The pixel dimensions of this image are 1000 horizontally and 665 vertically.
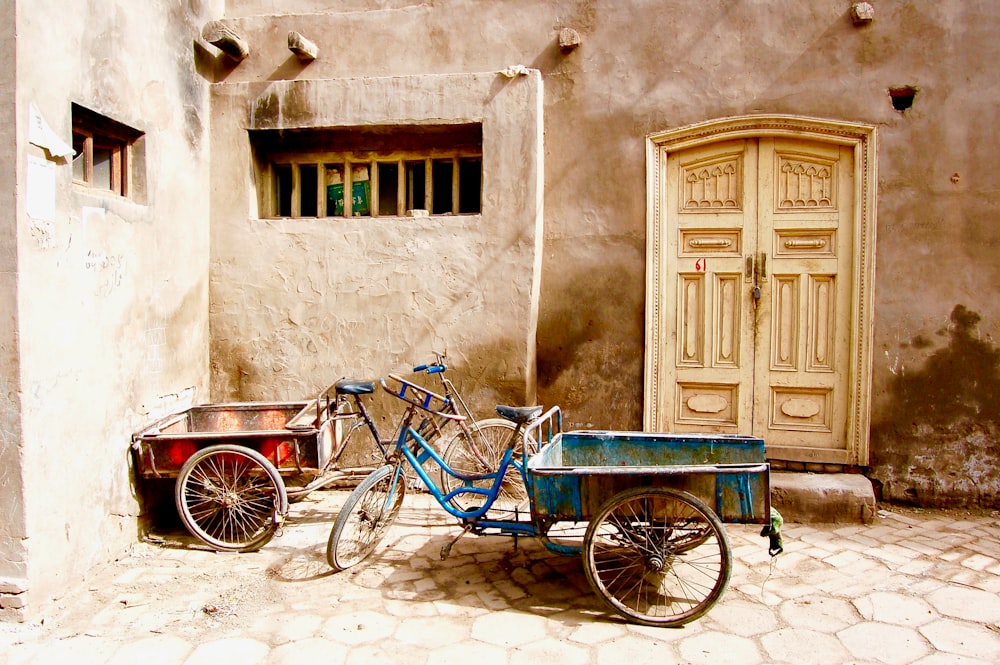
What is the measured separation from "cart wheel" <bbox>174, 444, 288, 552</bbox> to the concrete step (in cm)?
363

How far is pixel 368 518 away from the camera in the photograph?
4574 millimetres

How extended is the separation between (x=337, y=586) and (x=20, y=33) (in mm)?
3575

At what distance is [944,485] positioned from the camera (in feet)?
18.3

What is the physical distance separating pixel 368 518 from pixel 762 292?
11.6 feet

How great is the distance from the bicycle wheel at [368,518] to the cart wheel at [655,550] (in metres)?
1.39

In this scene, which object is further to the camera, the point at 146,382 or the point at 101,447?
the point at 146,382

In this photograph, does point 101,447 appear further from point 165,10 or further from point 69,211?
point 165,10

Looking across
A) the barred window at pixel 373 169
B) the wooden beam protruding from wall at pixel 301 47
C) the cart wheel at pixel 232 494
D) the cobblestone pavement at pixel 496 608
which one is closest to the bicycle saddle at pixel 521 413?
the cobblestone pavement at pixel 496 608

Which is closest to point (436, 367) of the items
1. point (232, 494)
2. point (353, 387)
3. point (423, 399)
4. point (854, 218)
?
point (423, 399)

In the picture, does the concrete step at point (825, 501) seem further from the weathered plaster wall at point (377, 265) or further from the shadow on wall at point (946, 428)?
the weathered plaster wall at point (377, 265)

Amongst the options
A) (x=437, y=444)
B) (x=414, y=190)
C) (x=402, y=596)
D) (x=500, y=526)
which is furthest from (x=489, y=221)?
(x=402, y=596)

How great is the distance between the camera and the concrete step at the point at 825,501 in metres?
5.27

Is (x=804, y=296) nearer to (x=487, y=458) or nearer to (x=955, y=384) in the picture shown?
(x=955, y=384)

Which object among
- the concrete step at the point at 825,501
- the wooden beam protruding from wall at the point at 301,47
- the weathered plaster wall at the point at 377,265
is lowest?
the concrete step at the point at 825,501
